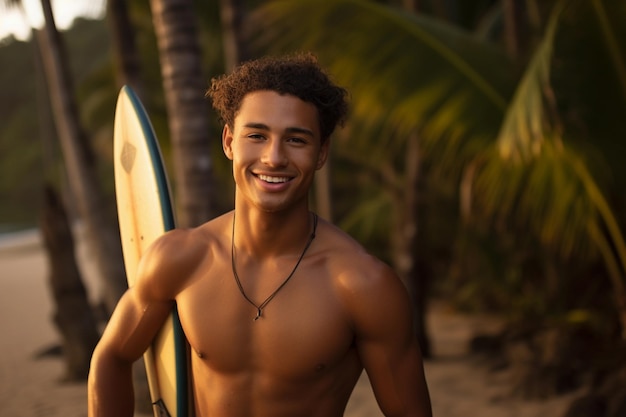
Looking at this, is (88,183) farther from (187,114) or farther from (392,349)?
(392,349)

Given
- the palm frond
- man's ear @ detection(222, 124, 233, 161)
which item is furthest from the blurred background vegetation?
man's ear @ detection(222, 124, 233, 161)

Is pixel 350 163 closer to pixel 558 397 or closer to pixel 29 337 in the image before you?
pixel 29 337

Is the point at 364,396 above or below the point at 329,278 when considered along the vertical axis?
below

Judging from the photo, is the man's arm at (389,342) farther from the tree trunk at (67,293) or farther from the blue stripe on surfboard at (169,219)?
the tree trunk at (67,293)

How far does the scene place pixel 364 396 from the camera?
20.7 ft

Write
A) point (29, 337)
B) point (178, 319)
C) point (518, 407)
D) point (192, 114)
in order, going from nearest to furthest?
point (178, 319) → point (192, 114) → point (518, 407) → point (29, 337)

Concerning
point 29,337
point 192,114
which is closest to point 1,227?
point 29,337

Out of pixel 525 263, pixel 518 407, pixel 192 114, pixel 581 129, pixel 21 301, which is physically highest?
pixel 192 114

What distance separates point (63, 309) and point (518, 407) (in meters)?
3.88

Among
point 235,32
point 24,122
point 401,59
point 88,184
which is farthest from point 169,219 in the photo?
point 24,122

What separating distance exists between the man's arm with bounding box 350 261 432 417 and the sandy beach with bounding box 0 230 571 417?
3.89 m

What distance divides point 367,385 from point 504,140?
11.0ft

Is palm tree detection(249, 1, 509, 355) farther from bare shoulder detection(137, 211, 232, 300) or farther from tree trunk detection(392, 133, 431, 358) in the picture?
bare shoulder detection(137, 211, 232, 300)

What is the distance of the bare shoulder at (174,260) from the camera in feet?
6.77
